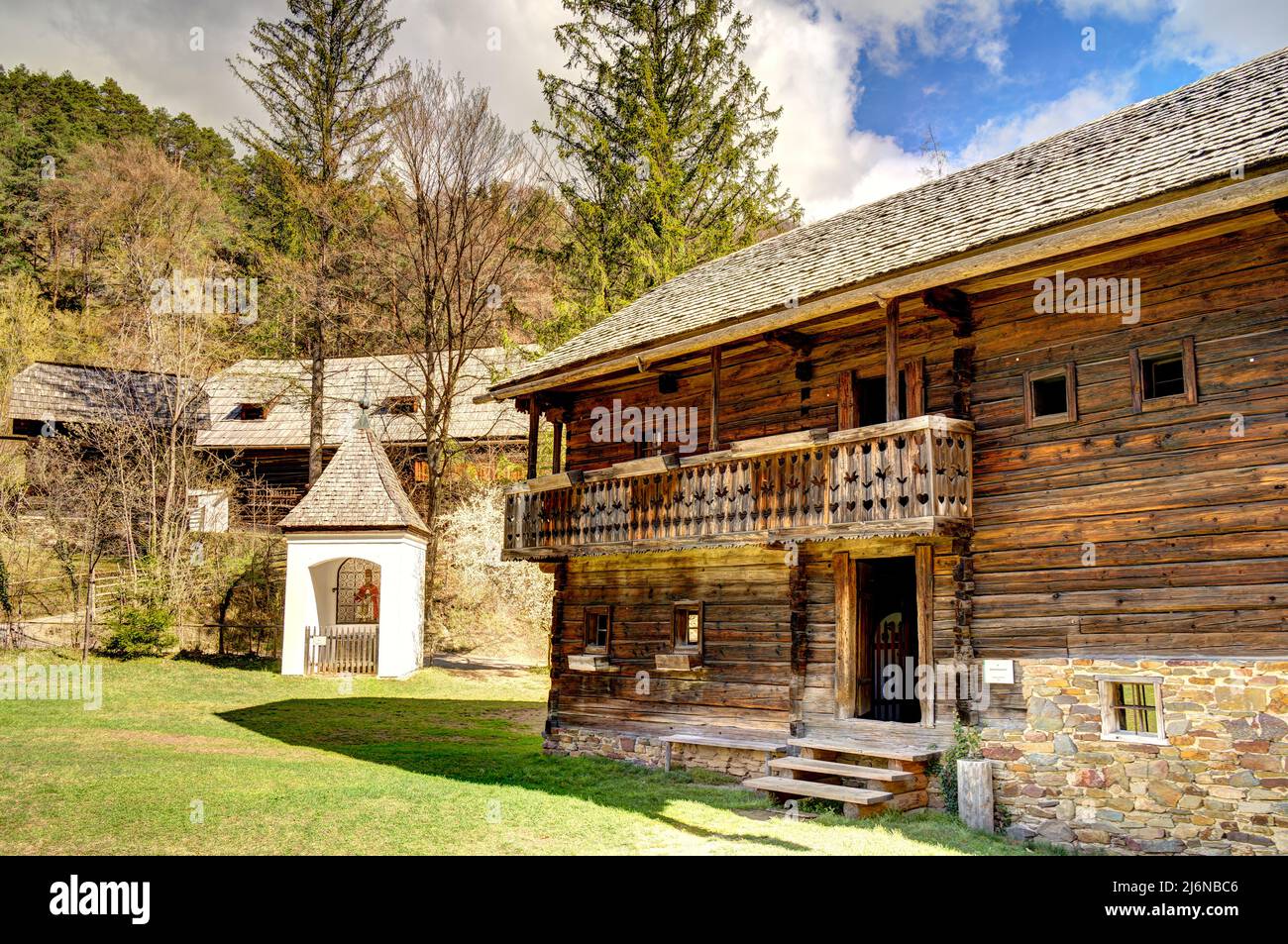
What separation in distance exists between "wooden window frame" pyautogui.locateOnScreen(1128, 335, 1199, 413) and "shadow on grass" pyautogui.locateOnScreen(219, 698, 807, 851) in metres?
6.43

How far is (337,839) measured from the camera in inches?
388

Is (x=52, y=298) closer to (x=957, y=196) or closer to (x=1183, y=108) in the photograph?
(x=957, y=196)

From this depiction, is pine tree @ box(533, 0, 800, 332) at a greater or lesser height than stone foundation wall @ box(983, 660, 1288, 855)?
greater

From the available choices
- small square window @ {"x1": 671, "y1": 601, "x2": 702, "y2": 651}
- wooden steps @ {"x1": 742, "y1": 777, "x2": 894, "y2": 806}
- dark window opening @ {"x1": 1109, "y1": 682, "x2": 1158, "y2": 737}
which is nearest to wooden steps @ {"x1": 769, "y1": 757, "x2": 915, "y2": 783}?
wooden steps @ {"x1": 742, "y1": 777, "x2": 894, "y2": 806}

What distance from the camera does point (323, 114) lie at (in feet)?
112

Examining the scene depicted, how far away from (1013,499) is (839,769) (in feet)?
13.6

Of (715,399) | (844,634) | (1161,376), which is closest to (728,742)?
(844,634)

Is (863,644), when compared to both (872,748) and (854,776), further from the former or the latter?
(854,776)

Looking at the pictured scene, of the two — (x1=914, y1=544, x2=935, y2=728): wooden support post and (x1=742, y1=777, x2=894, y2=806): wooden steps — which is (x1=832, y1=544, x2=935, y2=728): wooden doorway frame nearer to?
(x1=914, y1=544, x2=935, y2=728): wooden support post

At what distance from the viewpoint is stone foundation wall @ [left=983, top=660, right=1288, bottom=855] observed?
9.50m

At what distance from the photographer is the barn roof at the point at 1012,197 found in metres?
10.6

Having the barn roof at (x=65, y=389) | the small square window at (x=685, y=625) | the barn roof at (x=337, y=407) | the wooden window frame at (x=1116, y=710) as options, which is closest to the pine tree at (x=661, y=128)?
the barn roof at (x=337, y=407)

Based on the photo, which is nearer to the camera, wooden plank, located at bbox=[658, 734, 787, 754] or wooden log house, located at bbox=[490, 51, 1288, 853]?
wooden log house, located at bbox=[490, 51, 1288, 853]

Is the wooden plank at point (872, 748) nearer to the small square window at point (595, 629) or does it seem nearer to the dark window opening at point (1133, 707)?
the dark window opening at point (1133, 707)
